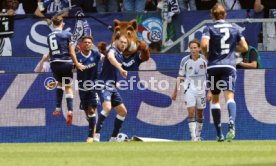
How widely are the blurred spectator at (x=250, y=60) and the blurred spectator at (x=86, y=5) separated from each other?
396 cm

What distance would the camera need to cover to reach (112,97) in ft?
63.7

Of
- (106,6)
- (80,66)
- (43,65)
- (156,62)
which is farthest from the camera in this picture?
(106,6)

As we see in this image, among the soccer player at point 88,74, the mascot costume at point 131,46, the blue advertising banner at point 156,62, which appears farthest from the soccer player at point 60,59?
the blue advertising banner at point 156,62

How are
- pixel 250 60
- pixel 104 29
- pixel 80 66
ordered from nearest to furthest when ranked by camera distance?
pixel 80 66 → pixel 250 60 → pixel 104 29

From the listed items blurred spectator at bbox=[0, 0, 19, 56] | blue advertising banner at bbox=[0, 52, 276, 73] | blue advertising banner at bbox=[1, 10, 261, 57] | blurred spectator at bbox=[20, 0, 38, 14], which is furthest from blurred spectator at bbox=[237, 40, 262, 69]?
blurred spectator at bbox=[20, 0, 38, 14]

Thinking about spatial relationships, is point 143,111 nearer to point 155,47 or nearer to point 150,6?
point 155,47

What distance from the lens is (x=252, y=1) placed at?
75.5ft

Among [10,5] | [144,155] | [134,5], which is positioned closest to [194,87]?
[134,5]

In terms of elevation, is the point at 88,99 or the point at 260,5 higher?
the point at 260,5

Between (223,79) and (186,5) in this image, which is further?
(186,5)

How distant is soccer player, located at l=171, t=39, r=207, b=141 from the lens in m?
19.8

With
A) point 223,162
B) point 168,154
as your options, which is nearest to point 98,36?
point 168,154

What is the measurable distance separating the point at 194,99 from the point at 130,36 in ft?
5.68

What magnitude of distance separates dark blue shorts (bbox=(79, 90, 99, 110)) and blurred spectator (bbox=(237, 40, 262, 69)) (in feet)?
10.4
